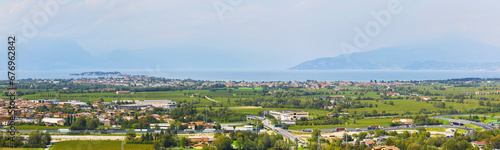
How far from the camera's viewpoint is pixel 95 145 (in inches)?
436

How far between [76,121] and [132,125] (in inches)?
73.2

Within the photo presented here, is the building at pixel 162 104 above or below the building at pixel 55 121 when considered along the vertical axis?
above

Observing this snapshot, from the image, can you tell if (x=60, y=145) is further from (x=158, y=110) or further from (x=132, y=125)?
(x=158, y=110)

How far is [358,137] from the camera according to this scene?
12.6 m

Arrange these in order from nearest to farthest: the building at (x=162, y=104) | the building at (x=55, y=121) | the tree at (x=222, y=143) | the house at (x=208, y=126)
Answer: the tree at (x=222, y=143) → the house at (x=208, y=126) → the building at (x=55, y=121) → the building at (x=162, y=104)

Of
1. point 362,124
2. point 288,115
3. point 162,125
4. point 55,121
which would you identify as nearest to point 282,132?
point 288,115

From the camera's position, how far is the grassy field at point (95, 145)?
1085cm

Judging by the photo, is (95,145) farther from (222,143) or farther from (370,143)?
(370,143)

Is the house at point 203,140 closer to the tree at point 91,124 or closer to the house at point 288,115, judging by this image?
the tree at point 91,124

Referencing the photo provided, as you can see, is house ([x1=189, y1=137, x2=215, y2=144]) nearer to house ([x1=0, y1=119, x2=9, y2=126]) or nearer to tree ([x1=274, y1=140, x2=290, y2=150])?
tree ([x1=274, y1=140, x2=290, y2=150])

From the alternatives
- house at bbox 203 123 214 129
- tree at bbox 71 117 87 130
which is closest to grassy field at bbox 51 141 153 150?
tree at bbox 71 117 87 130

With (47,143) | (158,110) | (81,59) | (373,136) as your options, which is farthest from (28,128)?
(81,59)

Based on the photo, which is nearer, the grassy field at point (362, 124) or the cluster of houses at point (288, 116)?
the grassy field at point (362, 124)

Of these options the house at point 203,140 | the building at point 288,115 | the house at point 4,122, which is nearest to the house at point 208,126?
the house at point 203,140
